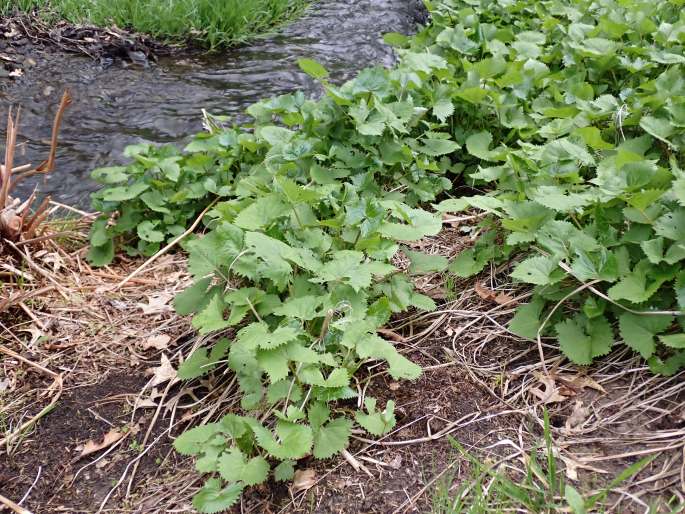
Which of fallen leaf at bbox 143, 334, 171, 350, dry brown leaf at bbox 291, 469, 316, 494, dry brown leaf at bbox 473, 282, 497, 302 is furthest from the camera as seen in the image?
fallen leaf at bbox 143, 334, 171, 350

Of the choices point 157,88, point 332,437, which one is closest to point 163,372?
point 332,437

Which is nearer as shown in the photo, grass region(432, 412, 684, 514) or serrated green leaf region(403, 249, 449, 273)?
grass region(432, 412, 684, 514)

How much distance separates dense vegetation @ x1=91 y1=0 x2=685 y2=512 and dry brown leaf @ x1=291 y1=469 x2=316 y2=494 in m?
0.04

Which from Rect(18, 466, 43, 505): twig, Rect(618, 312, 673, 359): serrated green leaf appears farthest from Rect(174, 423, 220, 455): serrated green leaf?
Rect(618, 312, 673, 359): serrated green leaf

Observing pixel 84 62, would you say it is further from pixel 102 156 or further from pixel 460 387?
pixel 460 387

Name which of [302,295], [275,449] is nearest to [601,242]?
[302,295]

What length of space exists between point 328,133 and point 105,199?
3.11 feet

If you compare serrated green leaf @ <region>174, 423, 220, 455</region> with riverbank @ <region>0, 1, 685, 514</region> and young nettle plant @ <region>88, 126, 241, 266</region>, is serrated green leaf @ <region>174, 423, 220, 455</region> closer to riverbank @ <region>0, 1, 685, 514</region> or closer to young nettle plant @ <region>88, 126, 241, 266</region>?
riverbank @ <region>0, 1, 685, 514</region>

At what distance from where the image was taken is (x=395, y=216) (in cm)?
210

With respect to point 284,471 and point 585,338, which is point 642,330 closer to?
point 585,338

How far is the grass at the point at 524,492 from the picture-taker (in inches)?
49.0

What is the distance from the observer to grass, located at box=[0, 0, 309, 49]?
4.96 meters

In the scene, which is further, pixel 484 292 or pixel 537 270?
pixel 484 292

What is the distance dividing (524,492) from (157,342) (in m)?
1.23
